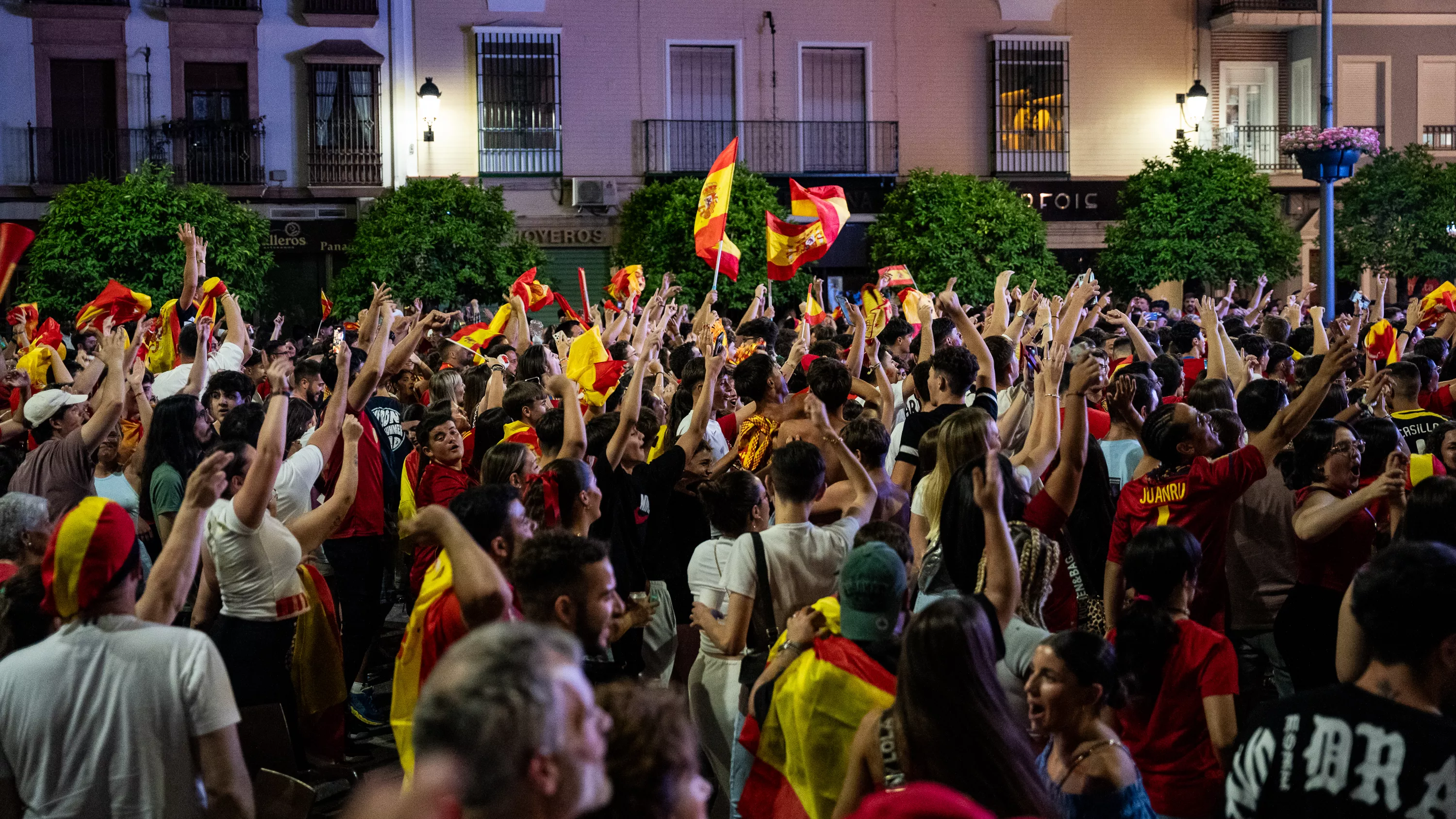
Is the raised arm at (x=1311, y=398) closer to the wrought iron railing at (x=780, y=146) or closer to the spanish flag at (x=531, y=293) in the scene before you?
the spanish flag at (x=531, y=293)

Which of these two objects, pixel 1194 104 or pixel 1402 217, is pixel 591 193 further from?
pixel 1402 217

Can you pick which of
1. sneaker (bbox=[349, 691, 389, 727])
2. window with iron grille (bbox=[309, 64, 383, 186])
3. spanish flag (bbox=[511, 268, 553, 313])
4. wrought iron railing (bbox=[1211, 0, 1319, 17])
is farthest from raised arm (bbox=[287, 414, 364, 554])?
wrought iron railing (bbox=[1211, 0, 1319, 17])

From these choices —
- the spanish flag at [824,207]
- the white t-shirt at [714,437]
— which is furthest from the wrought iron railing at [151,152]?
the white t-shirt at [714,437]

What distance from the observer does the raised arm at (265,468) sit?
14.9 ft

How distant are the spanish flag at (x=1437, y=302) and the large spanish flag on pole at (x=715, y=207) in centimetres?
595

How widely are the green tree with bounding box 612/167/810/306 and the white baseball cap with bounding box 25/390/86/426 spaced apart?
46.4ft

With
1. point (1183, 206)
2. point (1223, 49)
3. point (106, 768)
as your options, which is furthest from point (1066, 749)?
point (1223, 49)

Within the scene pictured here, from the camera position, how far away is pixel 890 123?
2509cm

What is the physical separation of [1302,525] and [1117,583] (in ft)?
2.35

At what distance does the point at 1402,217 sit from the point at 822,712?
21.7m

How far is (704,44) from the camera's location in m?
24.9

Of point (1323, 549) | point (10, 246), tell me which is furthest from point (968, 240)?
point (10, 246)

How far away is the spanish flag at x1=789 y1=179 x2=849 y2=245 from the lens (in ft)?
43.6

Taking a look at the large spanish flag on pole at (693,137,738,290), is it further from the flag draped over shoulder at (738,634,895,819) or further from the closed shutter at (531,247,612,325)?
the closed shutter at (531,247,612,325)
